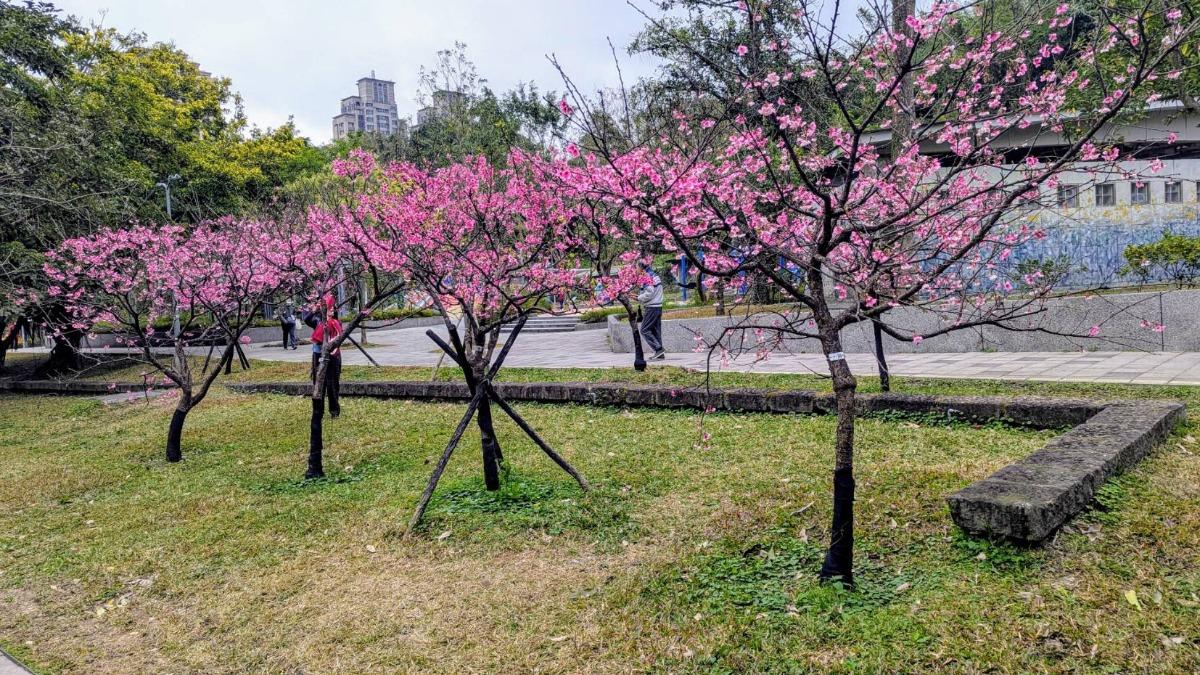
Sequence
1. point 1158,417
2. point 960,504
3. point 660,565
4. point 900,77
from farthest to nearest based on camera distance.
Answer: point 1158,417 < point 660,565 < point 960,504 < point 900,77

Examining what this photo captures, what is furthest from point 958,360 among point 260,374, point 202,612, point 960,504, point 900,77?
point 260,374

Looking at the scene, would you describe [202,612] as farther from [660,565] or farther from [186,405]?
[186,405]

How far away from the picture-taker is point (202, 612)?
427 cm

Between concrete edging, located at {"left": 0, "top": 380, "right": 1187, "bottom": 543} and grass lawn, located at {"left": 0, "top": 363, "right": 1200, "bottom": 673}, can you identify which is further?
concrete edging, located at {"left": 0, "top": 380, "right": 1187, "bottom": 543}

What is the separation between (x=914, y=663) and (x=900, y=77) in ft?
8.01

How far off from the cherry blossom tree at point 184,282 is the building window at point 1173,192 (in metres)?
25.4

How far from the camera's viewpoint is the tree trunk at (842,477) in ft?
11.5

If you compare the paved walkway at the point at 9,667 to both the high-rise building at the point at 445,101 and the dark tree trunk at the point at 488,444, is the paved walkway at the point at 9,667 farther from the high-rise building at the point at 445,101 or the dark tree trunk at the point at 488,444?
the high-rise building at the point at 445,101

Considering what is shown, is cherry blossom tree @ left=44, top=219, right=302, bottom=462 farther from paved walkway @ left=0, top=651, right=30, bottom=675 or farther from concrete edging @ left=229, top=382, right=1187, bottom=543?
paved walkway @ left=0, top=651, right=30, bottom=675

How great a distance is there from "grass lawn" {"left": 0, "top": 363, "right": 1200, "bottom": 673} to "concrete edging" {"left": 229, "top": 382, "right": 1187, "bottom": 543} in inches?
5.8

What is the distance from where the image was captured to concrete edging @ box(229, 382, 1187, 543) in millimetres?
3613

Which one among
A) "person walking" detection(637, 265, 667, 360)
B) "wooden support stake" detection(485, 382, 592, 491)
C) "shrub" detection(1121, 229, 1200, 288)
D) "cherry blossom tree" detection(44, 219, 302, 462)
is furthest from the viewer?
"person walking" detection(637, 265, 667, 360)

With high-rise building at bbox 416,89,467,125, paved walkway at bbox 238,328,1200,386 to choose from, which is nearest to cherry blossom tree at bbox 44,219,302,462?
paved walkway at bbox 238,328,1200,386

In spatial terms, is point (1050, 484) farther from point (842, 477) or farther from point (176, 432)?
point (176, 432)
